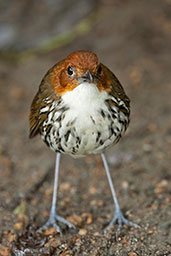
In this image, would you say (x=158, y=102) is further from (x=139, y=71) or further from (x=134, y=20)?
(x=134, y=20)

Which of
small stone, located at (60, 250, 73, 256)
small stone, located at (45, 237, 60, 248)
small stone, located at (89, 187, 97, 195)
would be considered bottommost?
small stone, located at (60, 250, 73, 256)

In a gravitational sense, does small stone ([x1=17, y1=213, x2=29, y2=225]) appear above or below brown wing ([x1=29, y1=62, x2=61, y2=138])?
below

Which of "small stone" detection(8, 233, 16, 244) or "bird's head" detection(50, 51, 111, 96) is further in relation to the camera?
"small stone" detection(8, 233, 16, 244)

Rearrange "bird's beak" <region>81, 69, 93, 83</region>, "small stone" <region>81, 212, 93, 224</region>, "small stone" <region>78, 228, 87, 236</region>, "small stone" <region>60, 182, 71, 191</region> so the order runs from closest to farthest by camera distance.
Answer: "bird's beak" <region>81, 69, 93, 83</region>
"small stone" <region>78, 228, 87, 236</region>
"small stone" <region>81, 212, 93, 224</region>
"small stone" <region>60, 182, 71, 191</region>

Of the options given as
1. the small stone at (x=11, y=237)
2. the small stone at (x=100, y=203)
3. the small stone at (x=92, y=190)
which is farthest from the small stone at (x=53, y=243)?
the small stone at (x=92, y=190)

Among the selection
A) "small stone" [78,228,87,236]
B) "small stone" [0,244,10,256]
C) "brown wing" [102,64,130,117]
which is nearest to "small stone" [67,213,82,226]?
"small stone" [78,228,87,236]

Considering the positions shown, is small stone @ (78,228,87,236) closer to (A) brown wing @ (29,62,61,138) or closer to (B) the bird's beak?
(A) brown wing @ (29,62,61,138)

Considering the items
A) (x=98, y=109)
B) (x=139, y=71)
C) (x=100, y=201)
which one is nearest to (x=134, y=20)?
(x=139, y=71)

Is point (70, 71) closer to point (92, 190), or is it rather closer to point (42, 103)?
point (42, 103)

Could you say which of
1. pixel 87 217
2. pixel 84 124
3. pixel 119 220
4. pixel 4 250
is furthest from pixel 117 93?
pixel 4 250
